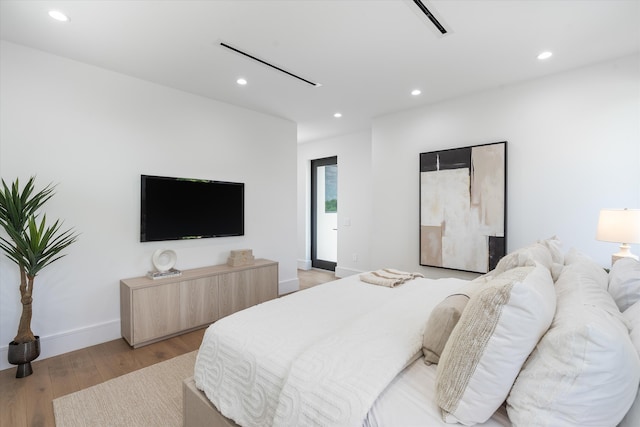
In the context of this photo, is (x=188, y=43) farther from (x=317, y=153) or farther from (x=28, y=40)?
(x=317, y=153)

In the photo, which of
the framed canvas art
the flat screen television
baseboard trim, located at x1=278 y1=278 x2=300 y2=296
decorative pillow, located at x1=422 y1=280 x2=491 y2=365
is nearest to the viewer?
decorative pillow, located at x1=422 y1=280 x2=491 y2=365

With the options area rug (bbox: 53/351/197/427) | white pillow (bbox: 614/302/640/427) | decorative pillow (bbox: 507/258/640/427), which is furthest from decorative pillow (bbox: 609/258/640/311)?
area rug (bbox: 53/351/197/427)

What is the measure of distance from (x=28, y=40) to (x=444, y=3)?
3.21 meters

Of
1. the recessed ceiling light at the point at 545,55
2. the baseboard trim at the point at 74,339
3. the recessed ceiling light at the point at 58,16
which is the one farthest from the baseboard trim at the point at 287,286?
the recessed ceiling light at the point at 545,55

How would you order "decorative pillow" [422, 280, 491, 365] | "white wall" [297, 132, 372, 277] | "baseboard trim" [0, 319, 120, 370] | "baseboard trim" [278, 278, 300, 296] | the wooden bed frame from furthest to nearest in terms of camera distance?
"white wall" [297, 132, 372, 277] < "baseboard trim" [278, 278, 300, 296] < "baseboard trim" [0, 319, 120, 370] < the wooden bed frame < "decorative pillow" [422, 280, 491, 365]

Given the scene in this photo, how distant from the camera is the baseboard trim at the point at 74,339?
2.52 metres

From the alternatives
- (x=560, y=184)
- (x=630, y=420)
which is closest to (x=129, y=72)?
(x=630, y=420)

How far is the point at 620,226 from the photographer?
7.33 ft

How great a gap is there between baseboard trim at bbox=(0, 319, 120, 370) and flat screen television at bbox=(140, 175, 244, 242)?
910 mm

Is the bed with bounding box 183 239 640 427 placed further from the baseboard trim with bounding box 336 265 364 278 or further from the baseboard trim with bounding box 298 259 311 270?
the baseboard trim with bounding box 298 259 311 270

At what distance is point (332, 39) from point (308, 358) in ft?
7.55

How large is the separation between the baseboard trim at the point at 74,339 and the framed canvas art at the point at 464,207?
358cm

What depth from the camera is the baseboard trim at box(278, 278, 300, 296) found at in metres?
4.40

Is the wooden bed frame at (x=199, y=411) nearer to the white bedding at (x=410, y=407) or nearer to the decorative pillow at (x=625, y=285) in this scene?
the white bedding at (x=410, y=407)
